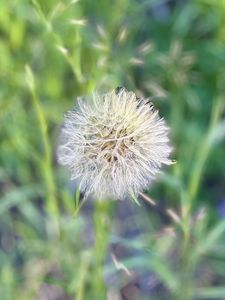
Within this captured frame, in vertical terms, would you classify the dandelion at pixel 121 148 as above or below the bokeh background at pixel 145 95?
below

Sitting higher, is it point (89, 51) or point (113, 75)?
point (89, 51)

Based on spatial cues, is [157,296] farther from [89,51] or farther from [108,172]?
[108,172]

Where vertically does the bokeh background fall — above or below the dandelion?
above

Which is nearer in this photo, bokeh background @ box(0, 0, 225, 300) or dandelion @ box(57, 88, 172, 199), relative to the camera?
dandelion @ box(57, 88, 172, 199)

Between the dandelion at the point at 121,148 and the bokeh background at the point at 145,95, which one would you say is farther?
the bokeh background at the point at 145,95

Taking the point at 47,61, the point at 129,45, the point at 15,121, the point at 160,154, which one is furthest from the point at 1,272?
the point at 160,154
